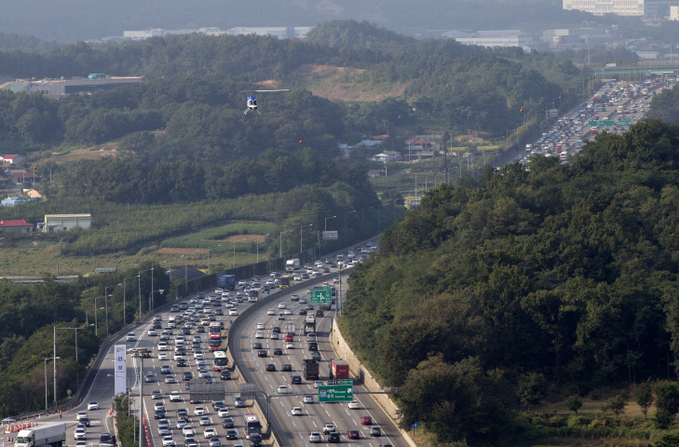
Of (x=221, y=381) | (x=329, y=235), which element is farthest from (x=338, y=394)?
(x=329, y=235)

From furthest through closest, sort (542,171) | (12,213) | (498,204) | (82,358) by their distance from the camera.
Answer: (12,213)
(542,171)
(498,204)
(82,358)

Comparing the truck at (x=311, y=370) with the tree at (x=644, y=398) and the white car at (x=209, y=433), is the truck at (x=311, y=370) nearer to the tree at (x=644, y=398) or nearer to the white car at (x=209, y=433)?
the white car at (x=209, y=433)

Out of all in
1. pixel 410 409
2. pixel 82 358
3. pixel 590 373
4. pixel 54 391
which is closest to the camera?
pixel 410 409

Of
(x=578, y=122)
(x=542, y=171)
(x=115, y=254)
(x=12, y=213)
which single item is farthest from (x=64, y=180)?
(x=578, y=122)

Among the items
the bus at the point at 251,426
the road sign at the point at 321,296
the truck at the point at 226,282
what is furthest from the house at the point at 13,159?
the bus at the point at 251,426

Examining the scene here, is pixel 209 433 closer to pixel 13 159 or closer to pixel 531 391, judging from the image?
pixel 531 391

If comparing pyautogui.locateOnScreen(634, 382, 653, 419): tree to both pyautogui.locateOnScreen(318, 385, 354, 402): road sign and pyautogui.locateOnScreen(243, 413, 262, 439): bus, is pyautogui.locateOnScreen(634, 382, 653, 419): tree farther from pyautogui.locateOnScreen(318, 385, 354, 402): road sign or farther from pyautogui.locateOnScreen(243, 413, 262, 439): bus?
pyautogui.locateOnScreen(243, 413, 262, 439): bus

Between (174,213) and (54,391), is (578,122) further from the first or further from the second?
(54,391)
